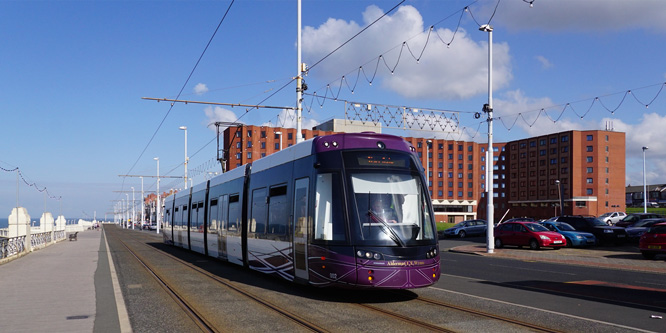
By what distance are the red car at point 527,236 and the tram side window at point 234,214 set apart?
17.0 meters

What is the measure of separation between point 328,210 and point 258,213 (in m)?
4.66

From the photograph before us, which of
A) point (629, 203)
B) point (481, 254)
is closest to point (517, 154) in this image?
point (629, 203)

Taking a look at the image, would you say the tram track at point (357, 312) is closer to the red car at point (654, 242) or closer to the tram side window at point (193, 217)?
the tram side window at point (193, 217)

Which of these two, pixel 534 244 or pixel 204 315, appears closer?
pixel 204 315

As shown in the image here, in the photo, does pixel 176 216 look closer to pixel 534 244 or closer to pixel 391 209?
pixel 534 244

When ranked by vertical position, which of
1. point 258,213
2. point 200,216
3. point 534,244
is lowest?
point 534,244

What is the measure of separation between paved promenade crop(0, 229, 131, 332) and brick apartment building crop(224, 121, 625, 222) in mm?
66567

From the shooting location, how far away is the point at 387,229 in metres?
10.8

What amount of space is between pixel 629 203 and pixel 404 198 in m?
166

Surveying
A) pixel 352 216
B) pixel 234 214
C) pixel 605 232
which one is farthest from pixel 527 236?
pixel 352 216

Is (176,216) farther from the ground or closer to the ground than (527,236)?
farther from the ground

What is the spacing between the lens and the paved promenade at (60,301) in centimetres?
923

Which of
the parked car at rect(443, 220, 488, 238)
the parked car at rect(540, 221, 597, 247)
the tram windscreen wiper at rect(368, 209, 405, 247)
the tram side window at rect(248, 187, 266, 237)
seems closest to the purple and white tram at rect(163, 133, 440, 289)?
the tram windscreen wiper at rect(368, 209, 405, 247)

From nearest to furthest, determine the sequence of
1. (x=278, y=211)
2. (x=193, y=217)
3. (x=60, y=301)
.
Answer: (x=60, y=301), (x=278, y=211), (x=193, y=217)
